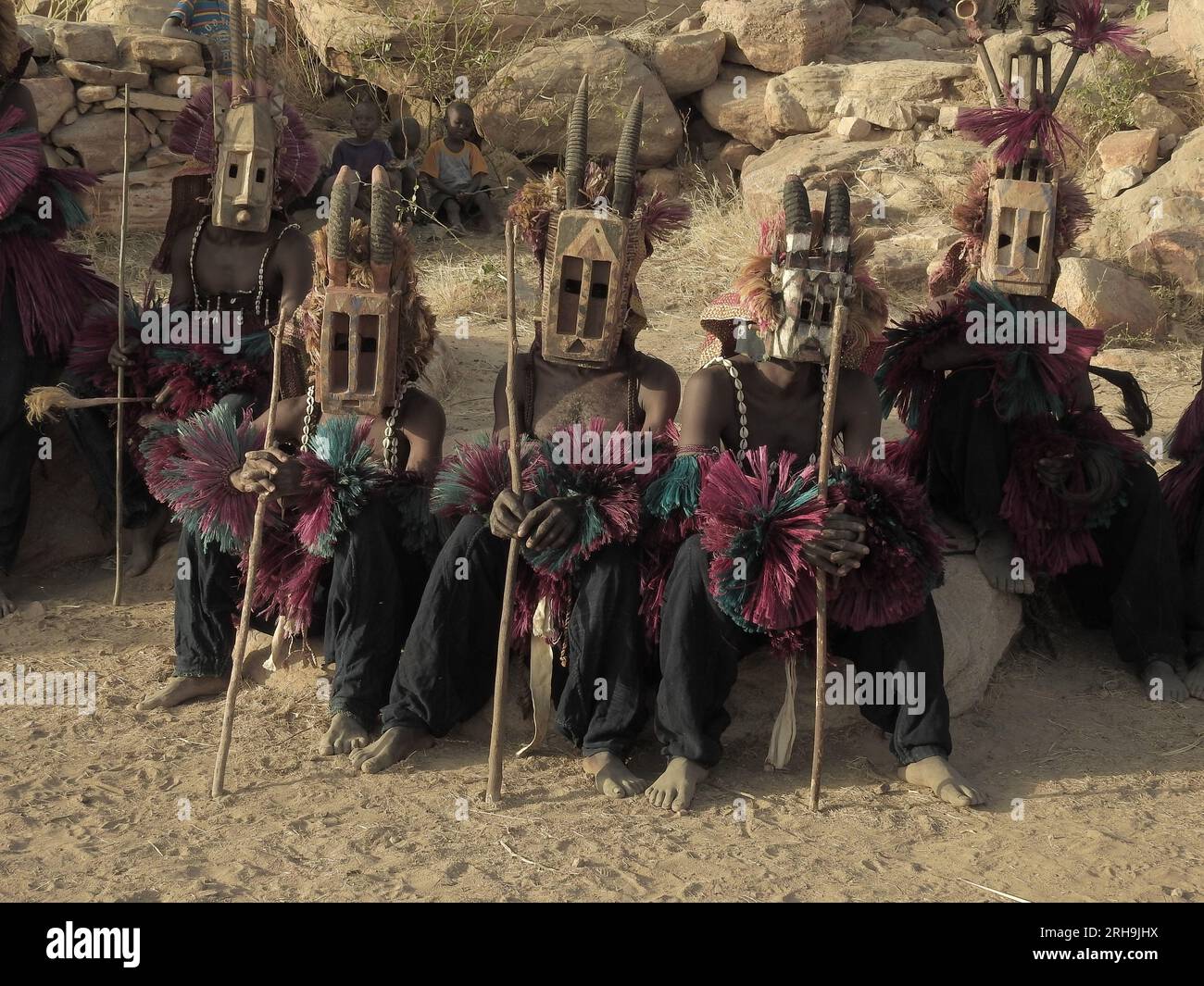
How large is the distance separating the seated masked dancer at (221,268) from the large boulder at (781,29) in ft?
17.2

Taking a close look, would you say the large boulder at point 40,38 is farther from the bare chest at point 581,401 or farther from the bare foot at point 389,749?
the bare foot at point 389,749

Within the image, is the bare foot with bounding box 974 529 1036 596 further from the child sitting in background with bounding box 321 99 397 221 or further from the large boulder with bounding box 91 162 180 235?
A: the large boulder with bounding box 91 162 180 235

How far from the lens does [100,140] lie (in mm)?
8602

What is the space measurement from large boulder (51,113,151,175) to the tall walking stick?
583cm

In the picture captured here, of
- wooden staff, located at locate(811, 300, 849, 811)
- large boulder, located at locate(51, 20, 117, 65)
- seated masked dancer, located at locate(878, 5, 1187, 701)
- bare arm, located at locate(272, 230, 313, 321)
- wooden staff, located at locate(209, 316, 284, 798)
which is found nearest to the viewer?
wooden staff, located at locate(811, 300, 849, 811)

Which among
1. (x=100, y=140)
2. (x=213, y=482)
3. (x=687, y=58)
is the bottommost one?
(x=213, y=482)

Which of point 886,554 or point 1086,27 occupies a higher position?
point 1086,27

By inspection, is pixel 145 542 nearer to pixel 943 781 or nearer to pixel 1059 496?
pixel 943 781

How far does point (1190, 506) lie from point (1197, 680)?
0.64 metres

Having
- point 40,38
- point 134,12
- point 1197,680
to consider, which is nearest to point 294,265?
point 1197,680

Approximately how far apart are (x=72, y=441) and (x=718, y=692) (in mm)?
3023

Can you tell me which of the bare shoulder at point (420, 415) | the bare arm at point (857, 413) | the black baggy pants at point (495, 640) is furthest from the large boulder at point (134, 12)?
the bare arm at point (857, 413)

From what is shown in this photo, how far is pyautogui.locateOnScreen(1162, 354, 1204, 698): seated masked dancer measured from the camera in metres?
4.77

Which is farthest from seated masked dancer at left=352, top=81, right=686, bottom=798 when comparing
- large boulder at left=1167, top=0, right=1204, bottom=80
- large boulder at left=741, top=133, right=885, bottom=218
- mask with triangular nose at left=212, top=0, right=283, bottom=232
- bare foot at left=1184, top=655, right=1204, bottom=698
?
large boulder at left=1167, top=0, right=1204, bottom=80
